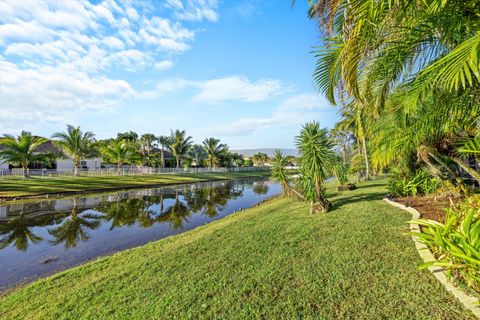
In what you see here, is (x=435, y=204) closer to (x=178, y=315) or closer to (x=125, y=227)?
(x=178, y=315)

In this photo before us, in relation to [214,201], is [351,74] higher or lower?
higher

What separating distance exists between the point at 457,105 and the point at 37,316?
23.2 ft

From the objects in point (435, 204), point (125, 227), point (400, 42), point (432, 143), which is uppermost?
point (400, 42)

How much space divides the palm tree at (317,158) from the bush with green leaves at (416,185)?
2991mm

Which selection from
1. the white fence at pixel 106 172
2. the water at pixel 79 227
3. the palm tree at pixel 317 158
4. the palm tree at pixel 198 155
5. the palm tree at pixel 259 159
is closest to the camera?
the water at pixel 79 227

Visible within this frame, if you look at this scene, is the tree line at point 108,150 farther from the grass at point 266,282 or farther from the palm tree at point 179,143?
the grass at point 266,282

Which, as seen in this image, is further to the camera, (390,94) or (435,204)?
(435,204)

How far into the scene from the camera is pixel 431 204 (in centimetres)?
746

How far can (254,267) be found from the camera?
4766 mm

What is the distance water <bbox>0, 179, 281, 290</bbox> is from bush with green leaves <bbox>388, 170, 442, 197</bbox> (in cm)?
869

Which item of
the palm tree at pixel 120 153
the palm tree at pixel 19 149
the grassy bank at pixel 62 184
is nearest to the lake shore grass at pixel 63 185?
the grassy bank at pixel 62 184

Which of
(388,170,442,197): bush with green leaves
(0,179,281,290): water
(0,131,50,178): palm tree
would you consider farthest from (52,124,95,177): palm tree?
(388,170,442,197): bush with green leaves

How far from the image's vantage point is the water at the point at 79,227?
781 cm

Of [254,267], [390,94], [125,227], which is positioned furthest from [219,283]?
[125,227]
